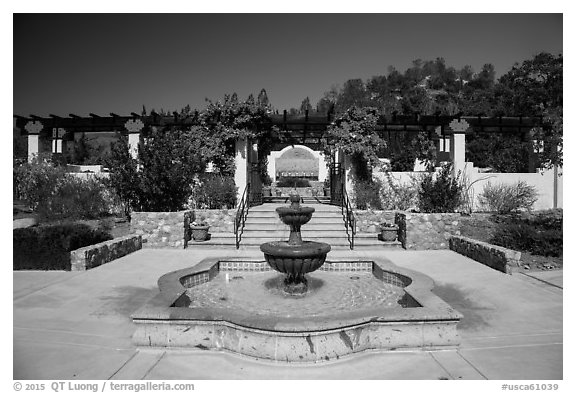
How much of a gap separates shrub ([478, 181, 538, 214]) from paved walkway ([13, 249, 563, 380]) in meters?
8.40

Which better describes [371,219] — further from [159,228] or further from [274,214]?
[159,228]

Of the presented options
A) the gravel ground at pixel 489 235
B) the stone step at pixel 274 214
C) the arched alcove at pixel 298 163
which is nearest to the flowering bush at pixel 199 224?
the stone step at pixel 274 214

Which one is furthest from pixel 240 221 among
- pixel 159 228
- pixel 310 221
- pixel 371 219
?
pixel 371 219

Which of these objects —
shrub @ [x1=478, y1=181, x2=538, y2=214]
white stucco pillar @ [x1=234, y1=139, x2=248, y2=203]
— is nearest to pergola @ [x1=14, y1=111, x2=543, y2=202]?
white stucco pillar @ [x1=234, y1=139, x2=248, y2=203]

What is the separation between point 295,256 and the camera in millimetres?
5676

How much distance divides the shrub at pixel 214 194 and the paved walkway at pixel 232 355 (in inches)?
260

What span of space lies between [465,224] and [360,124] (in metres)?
5.55

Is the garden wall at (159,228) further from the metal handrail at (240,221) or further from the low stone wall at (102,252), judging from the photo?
the metal handrail at (240,221)

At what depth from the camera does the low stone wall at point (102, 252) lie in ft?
26.9

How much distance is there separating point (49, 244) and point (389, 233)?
908 centimetres

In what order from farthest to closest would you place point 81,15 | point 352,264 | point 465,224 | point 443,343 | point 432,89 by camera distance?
point 432,89 → point 465,224 → point 352,264 → point 81,15 → point 443,343
